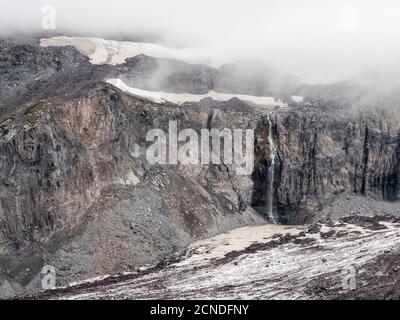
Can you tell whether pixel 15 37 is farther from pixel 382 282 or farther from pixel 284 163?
pixel 382 282

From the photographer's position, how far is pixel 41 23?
281 feet

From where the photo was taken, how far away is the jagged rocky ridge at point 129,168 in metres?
50.2

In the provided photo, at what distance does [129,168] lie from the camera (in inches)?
2368

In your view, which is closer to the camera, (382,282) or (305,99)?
(382,282)

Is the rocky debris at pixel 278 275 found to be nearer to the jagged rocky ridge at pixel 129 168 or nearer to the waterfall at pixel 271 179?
the jagged rocky ridge at pixel 129 168

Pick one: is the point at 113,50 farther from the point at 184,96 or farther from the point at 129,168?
the point at 129,168

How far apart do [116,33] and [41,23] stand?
1057cm

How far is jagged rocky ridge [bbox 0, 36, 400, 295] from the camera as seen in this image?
165 feet

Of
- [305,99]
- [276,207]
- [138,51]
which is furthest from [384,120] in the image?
[138,51]
